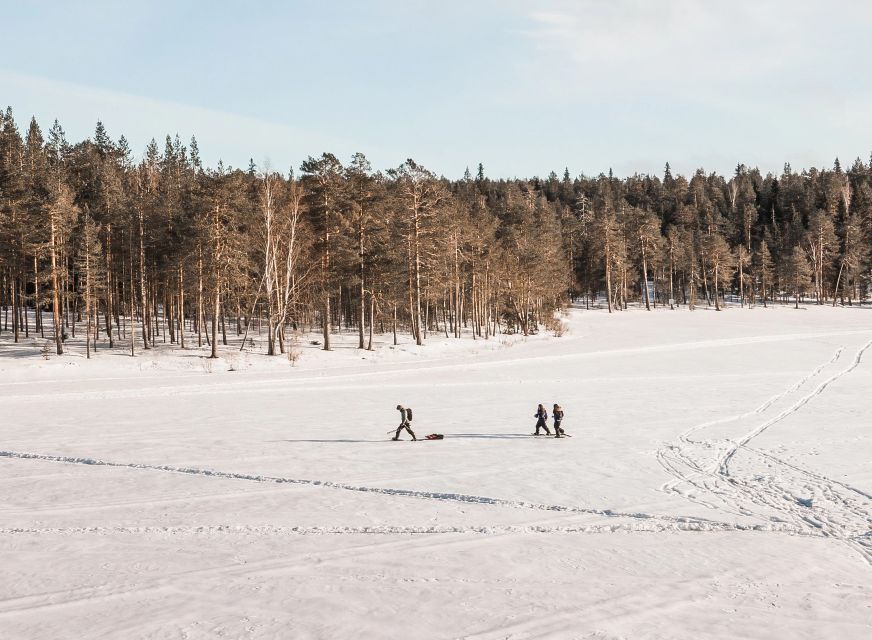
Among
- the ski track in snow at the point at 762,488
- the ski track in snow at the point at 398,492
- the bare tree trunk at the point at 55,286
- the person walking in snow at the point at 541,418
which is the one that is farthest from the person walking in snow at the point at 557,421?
the bare tree trunk at the point at 55,286

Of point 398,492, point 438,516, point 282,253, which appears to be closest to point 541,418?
point 398,492

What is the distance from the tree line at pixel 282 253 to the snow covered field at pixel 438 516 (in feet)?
54.1

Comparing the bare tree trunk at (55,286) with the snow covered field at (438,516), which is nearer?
the snow covered field at (438,516)

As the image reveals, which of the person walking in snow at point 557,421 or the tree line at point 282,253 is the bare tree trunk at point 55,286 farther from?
the person walking in snow at point 557,421

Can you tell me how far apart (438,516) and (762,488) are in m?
7.98

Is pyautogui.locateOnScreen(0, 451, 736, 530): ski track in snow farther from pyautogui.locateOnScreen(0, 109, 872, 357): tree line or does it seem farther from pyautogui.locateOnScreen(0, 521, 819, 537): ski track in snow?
pyautogui.locateOnScreen(0, 109, 872, 357): tree line

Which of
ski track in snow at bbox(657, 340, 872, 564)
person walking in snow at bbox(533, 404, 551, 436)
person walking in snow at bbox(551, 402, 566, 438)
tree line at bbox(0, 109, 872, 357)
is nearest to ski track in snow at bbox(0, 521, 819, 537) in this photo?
ski track in snow at bbox(657, 340, 872, 564)

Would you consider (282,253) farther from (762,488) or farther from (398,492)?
(762,488)

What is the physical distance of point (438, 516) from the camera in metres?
12.1

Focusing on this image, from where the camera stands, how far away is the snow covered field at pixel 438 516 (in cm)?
792

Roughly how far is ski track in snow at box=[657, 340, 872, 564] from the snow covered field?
0.26 feet

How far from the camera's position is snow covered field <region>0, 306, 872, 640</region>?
7918 millimetres

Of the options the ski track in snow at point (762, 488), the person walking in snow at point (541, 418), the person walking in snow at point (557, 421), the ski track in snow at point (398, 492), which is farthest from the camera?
the person walking in snow at point (541, 418)

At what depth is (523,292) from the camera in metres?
62.5
